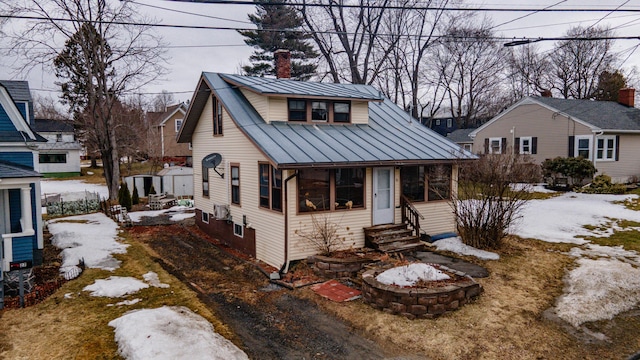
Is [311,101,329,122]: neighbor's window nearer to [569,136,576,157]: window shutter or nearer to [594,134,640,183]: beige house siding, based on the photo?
[569,136,576,157]: window shutter

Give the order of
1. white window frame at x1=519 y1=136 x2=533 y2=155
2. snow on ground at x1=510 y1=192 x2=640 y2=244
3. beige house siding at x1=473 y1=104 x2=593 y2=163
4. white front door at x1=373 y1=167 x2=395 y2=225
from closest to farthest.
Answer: white front door at x1=373 y1=167 x2=395 y2=225 < snow on ground at x1=510 y1=192 x2=640 y2=244 < beige house siding at x1=473 y1=104 x2=593 y2=163 < white window frame at x1=519 y1=136 x2=533 y2=155

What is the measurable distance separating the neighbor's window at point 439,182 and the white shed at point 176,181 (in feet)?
60.3

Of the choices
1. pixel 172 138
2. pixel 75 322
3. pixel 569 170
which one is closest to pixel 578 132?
pixel 569 170

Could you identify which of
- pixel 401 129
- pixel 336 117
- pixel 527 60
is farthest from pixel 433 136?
pixel 527 60

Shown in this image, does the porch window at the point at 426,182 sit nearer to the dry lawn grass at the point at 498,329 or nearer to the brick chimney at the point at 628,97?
the dry lawn grass at the point at 498,329

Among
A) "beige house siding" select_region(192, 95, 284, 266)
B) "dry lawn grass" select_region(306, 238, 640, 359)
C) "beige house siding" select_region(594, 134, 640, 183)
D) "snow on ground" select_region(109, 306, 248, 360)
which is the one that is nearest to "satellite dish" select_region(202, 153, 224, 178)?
"beige house siding" select_region(192, 95, 284, 266)

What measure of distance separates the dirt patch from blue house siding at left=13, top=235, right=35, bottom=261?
3322 millimetres

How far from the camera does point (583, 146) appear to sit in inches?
958

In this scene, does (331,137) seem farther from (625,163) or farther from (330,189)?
(625,163)

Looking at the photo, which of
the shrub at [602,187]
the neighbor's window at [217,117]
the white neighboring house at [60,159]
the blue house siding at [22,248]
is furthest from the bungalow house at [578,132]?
the white neighboring house at [60,159]

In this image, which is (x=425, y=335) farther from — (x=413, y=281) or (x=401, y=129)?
(x=401, y=129)

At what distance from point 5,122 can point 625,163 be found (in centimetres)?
3076

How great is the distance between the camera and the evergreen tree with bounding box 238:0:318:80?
33594 millimetres

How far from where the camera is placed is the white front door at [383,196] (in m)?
12.3
